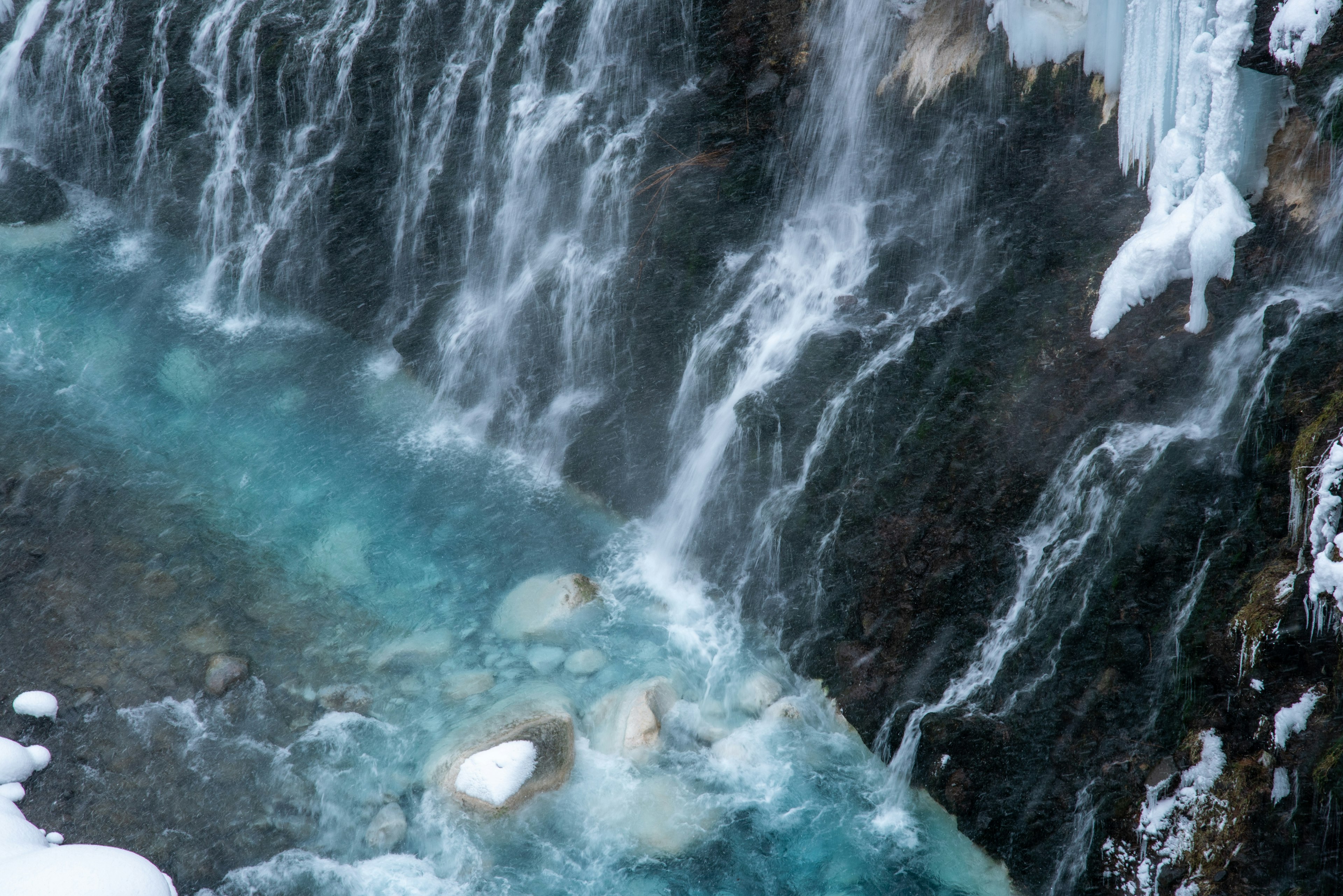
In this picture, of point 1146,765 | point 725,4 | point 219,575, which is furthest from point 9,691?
point 725,4

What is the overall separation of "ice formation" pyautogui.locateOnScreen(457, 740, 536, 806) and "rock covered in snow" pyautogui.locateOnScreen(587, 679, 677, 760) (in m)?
0.70

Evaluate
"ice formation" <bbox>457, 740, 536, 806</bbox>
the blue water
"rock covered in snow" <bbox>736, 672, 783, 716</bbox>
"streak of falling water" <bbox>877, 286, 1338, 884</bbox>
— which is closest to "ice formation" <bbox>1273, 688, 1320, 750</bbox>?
"streak of falling water" <bbox>877, 286, 1338, 884</bbox>

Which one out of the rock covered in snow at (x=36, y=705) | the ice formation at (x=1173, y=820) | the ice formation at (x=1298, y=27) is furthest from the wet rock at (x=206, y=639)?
the ice formation at (x=1298, y=27)

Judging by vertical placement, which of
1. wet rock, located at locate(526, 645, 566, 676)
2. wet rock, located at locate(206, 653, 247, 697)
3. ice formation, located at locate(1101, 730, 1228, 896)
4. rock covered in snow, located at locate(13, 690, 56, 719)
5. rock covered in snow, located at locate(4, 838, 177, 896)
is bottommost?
rock covered in snow, located at locate(13, 690, 56, 719)

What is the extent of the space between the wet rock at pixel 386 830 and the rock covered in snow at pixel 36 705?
3.23 meters

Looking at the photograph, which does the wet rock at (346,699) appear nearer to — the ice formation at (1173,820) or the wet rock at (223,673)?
the wet rock at (223,673)

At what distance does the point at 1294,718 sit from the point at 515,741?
5.64 meters

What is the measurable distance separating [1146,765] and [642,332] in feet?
22.5

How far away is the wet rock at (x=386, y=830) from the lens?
7762 millimetres

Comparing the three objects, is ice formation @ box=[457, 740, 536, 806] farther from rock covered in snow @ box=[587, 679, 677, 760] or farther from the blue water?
rock covered in snow @ box=[587, 679, 677, 760]

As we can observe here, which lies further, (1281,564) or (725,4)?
(725,4)

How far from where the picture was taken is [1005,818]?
7.34 m

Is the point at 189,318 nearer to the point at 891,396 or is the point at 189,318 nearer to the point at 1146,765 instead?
the point at 891,396

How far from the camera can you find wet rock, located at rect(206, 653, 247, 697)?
8.91 metres
